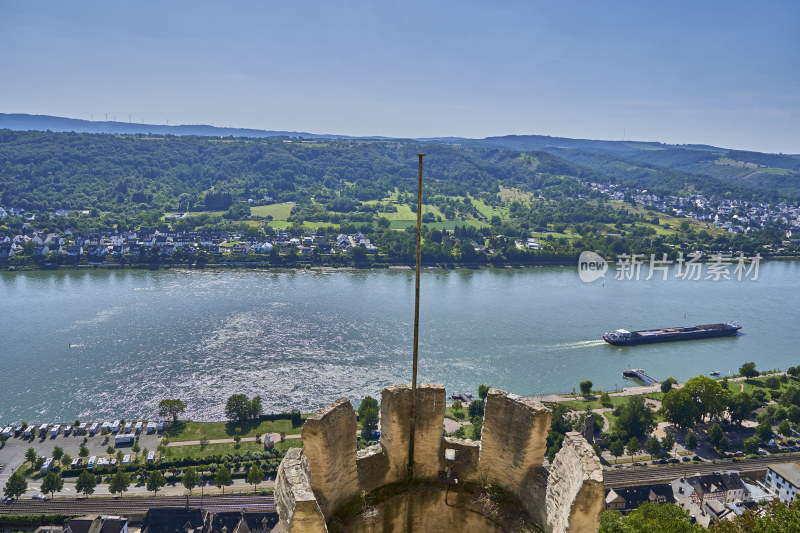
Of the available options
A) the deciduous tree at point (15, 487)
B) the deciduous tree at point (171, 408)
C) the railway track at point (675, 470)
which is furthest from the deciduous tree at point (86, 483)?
the railway track at point (675, 470)

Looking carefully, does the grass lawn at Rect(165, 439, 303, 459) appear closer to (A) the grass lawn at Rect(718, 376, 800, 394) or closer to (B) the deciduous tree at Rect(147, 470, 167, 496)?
(B) the deciduous tree at Rect(147, 470, 167, 496)

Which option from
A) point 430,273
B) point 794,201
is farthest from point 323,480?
point 794,201

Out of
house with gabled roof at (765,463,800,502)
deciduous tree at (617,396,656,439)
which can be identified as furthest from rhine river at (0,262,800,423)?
house with gabled roof at (765,463,800,502)

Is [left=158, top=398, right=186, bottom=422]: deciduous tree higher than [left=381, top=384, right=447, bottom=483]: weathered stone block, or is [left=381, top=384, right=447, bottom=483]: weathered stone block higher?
[left=381, top=384, right=447, bottom=483]: weathered stone block

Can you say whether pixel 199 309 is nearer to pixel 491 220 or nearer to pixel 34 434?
pixel 34 434

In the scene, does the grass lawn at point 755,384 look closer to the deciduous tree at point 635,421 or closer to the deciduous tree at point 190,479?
the deciduous tree at point 635,421

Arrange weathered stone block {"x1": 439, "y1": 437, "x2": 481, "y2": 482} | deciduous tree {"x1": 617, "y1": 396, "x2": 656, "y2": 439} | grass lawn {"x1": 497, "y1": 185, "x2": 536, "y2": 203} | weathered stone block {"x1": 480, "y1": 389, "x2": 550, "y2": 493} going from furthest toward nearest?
grass lawn {"x1": 497, "y1": 185, "x2": 536, "y2": 203} < deciduous tree {"x1": 617, "y1": 396, "x2": 656, "y2": 439} < weathered stone block {"x1": 439, "y1": 437, "x2": 481, "y2": 482} < weathered stone block {"x1": 480, "y1": 389, "x2": 550, "y2": 493}

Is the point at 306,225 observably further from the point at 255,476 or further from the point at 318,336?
the point at 255,476

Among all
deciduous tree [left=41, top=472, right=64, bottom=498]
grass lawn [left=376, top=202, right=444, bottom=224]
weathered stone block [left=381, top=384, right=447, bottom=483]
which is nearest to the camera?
weathered stone block [left=381, top=384, right=447, bottom=483]
